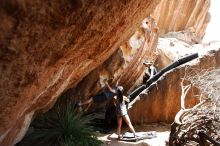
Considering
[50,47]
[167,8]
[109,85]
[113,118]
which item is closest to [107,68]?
[109,85]

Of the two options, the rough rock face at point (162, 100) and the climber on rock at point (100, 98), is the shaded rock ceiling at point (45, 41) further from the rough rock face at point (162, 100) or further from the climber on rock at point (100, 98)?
the rough rock face at point (162, 100)

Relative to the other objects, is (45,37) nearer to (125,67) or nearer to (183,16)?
(125,67)

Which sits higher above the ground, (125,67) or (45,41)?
(125,67)

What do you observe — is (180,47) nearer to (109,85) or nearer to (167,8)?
(167,8)

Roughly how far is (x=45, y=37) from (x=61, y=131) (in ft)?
20.4

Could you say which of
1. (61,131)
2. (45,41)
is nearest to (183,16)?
(61,131)

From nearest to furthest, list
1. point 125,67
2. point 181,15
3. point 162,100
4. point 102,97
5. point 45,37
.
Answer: point 45,37 → point 102,97 → point 162,100 → point 125,67 → point 181,15

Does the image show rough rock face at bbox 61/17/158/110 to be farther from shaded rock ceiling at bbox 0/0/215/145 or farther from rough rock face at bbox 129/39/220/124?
shaded rock ceiling at bbox 0/0/215/145

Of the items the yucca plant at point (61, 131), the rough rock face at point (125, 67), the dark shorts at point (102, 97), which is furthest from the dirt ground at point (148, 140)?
the rough rock face at point (125, 67)

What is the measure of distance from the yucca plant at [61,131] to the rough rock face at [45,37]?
11.5 ft

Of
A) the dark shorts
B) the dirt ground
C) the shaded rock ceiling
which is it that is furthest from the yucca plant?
the shaded rock ceiling

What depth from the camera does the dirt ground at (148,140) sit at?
1110cm

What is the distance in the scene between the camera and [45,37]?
5.16 m

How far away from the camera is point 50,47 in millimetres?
5445
